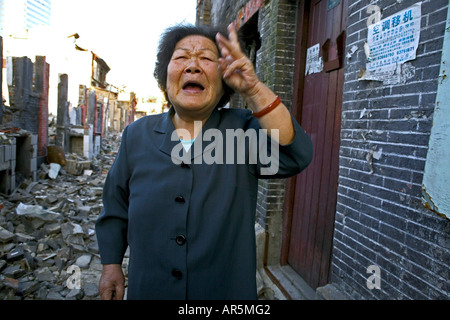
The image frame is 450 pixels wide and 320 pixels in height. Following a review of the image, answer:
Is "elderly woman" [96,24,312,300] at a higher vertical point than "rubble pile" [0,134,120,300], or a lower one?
higher

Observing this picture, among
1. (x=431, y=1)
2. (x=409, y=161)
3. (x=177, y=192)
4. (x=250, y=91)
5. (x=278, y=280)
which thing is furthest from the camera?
(x=278, y=280)

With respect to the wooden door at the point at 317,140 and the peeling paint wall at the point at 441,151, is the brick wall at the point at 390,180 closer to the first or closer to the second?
the peeling paint wall at the point at 441,151

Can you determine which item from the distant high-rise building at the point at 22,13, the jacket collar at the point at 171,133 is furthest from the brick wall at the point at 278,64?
the distant high-rise building at the point at 22,13

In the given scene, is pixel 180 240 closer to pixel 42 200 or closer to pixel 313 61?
pixel 313 61

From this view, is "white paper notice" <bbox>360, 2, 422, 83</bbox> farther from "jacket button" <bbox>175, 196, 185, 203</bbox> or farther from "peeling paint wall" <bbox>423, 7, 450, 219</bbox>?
"jacket button" <bbox>175, 196, 185, 203</bbox>

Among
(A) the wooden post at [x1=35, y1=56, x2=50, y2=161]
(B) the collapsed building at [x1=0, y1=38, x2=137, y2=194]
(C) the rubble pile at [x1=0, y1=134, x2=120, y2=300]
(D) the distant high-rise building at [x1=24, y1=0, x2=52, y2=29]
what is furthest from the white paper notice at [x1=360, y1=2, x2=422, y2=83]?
(D) the distant high-rise building at [x1=24, y1=0, x2=52, y2=29]

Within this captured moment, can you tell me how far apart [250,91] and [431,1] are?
133 cm

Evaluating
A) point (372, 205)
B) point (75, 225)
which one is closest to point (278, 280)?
A: point (372, 205)

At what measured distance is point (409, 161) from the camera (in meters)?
1.88

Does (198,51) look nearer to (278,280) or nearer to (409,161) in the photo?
(409,161)

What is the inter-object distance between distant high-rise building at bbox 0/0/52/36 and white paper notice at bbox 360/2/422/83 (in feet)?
440

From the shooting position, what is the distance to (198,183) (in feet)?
4.68

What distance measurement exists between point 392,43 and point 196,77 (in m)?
1.39

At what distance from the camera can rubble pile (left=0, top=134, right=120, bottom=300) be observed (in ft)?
12.0
